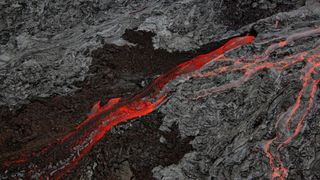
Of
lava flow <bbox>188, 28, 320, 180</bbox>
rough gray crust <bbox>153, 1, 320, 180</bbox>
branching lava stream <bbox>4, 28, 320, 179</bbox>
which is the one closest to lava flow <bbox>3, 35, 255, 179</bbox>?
branching lava stream <bbox>4, 28, 320, 179</bbox>

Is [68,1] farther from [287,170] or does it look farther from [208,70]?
[287,170]

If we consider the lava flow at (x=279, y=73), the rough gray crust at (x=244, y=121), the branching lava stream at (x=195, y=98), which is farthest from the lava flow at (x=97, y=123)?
the lava flow at (x=279, y=73)

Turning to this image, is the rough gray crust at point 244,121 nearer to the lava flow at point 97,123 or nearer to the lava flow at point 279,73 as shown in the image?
the lava flow at point 279,73

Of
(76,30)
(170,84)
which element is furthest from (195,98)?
Answer: (76,30)

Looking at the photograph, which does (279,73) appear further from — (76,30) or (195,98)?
(76,30)

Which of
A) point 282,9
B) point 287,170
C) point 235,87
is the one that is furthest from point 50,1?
point 287,170
